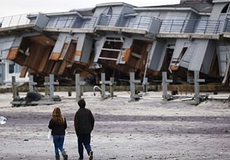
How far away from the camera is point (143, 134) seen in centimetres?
2111

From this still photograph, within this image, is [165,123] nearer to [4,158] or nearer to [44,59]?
[4,158]

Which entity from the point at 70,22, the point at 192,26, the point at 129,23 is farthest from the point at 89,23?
the point at 192,26

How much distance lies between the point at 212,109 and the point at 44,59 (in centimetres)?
3898

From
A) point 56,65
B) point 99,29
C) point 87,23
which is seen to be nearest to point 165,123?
point 99,29

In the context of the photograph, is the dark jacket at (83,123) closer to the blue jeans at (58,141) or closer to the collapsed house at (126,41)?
the blue jeans at (58,141)

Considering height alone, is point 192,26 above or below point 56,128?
above

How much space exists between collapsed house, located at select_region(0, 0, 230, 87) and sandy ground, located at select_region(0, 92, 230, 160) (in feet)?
46.6

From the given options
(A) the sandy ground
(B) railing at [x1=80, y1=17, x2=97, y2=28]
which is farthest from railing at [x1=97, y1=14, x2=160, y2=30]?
(A) the sandy ground

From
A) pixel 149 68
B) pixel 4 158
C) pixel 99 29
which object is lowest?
pixel 4 158

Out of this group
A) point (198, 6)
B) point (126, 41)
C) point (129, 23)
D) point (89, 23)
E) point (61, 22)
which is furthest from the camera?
point (61, 22)

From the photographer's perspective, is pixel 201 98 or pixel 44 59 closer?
pixel 201 98

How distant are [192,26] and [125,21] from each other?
25.6ft

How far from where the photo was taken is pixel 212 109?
32.7 m

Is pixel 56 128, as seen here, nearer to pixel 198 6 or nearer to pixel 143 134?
pixel 143 134
